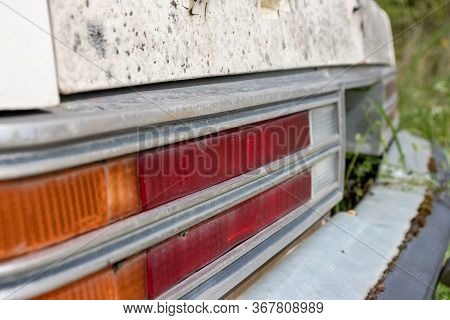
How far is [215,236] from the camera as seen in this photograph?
4.02ft

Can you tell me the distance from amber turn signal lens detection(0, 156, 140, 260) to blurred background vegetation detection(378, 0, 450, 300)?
3.38 metres

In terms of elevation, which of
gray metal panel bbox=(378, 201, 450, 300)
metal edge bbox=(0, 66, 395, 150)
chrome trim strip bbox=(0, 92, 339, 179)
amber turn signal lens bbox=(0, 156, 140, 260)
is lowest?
gray metal panel bbox=(378, 201, 450, 300)

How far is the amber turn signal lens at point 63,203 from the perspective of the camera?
0.84m

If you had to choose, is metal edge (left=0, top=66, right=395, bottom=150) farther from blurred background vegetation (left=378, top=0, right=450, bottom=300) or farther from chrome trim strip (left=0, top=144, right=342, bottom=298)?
blurred background vegetation (left=378, top=0, right=450, bottom=300)

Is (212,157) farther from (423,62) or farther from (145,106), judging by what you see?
(423,62)

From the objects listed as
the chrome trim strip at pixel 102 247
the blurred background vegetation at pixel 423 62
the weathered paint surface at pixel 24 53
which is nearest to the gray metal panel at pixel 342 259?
the chrome trim strip at pixel 102 247

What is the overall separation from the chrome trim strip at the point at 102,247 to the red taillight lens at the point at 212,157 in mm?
28

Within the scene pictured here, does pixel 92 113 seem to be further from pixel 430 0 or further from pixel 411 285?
pixel 430 0

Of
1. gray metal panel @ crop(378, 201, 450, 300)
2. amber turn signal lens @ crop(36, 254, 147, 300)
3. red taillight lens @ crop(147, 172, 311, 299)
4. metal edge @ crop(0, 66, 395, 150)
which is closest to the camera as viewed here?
metal edge @ crop(0, 66, 395, 150)

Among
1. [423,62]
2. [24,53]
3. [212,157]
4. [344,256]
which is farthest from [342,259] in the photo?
[423,62]

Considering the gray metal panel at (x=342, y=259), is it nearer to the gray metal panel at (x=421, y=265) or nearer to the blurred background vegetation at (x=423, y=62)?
the gray metal panel at (x=421, y=265)

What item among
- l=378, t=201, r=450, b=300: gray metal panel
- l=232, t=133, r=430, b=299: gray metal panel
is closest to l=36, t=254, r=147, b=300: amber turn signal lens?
l=232, t=133, r=430, b=299: gray metal panel

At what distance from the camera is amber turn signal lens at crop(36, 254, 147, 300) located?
92cm

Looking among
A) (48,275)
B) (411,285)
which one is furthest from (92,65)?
(411,285)
